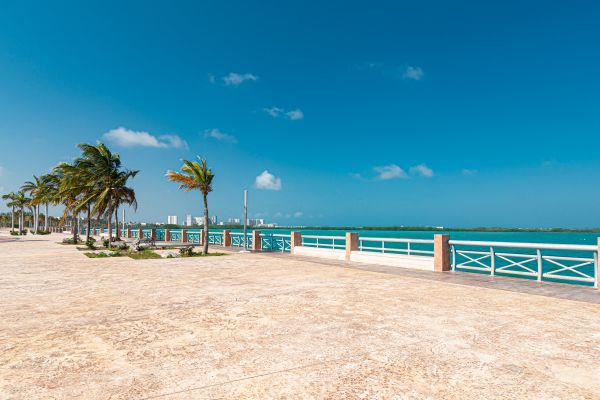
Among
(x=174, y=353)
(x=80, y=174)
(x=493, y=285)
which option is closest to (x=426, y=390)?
(x=174, y=353)

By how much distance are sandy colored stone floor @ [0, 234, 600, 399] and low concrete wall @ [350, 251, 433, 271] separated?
3.48 meters

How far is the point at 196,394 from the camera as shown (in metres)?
3.46

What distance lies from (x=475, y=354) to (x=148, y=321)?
17.3 ft

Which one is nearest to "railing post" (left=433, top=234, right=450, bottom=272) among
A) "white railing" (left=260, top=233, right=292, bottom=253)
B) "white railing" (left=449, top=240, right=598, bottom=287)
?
"white railing" (left=449, top=240, right=598, bottom=287)

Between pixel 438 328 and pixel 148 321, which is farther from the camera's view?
pixel 148 321

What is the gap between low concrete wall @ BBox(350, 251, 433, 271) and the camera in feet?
42.0

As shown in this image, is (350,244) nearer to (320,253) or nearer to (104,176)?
(320,253)

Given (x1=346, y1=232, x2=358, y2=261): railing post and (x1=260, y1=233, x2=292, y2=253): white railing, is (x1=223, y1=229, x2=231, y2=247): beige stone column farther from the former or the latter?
(x1=346, y1=232, x2=358, y2=261): railing post

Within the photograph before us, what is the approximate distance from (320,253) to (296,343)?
13013 millimetres

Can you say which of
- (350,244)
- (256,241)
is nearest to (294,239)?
(256,241)

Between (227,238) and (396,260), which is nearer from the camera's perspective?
(396,260)

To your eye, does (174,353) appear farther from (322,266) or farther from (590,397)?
(322,266)

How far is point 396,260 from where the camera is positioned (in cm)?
1393

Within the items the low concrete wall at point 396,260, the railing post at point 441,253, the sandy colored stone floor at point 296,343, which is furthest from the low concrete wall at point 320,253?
the sandy colored stone floor at point 296,343
